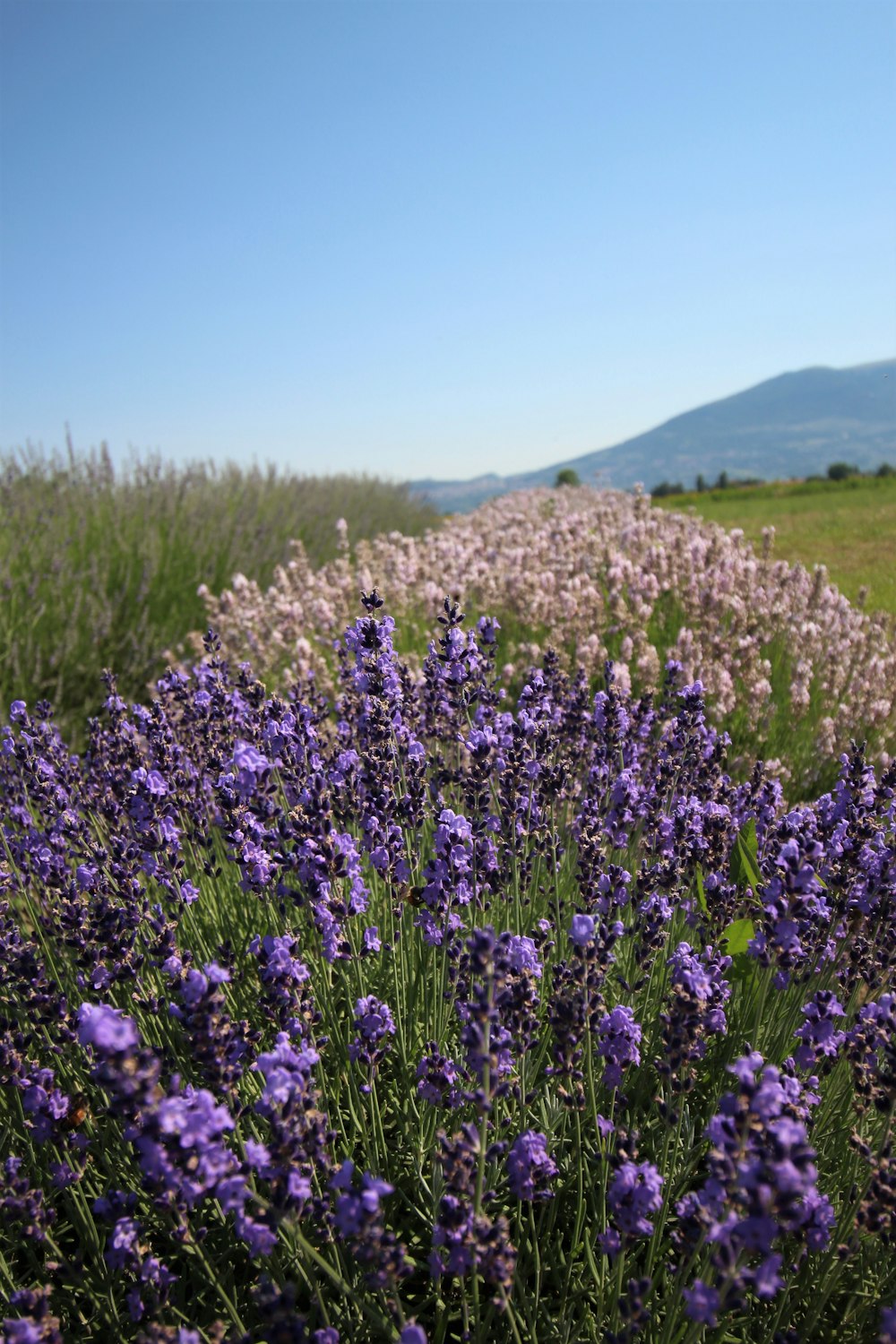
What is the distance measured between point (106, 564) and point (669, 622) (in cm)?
487

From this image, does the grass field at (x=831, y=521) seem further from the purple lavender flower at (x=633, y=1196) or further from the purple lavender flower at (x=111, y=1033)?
the purple lavender flower at (x=111, y=1033)

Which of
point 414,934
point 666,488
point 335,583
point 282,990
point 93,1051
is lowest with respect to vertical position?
point 414,934

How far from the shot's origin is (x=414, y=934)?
8.55 ft

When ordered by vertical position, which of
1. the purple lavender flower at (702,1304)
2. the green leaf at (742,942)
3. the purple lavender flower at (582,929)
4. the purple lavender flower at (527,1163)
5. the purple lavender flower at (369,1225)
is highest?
the purple lavender flower at (582,929)

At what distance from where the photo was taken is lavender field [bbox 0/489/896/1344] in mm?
1245

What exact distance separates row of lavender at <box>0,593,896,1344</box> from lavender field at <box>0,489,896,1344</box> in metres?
0.01

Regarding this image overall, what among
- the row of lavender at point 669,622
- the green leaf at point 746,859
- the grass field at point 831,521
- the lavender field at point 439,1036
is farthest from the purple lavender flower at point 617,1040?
the grass field at point 831,521

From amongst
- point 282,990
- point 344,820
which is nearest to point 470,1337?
point 282,990

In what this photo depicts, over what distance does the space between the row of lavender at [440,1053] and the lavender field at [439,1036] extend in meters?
0.01

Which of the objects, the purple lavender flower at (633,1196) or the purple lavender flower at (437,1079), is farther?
the purple lavender flower at (437,1079)

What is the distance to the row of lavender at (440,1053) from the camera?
1235 millimetres

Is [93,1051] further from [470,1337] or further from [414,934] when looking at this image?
[414,934]

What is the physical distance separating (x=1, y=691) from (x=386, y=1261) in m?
5.61

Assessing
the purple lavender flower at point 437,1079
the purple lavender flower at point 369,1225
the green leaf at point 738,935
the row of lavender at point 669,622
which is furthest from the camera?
the row of lavender at point 669,622
